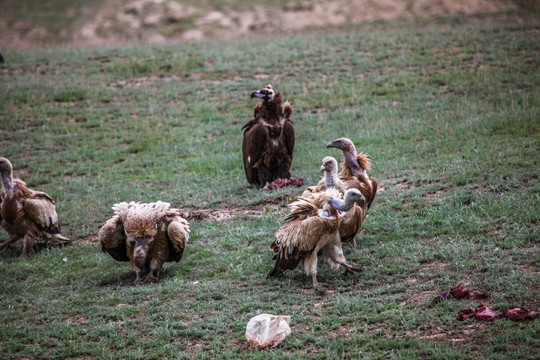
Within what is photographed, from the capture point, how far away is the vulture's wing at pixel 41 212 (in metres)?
10.4

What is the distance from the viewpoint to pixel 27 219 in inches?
411

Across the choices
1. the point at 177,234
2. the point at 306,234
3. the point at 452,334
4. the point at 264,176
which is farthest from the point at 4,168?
the point at 452,334

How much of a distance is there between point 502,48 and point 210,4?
23.5 metres

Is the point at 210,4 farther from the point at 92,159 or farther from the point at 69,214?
the point at 69,214

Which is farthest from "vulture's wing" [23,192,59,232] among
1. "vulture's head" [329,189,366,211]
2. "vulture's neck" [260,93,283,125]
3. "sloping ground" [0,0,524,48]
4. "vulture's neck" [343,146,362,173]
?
"sloping ground" [0,0,524,48]

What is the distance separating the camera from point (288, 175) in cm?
1280

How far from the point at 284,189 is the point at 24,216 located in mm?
Result: 4852

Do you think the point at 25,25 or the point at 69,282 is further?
the point at 25,25

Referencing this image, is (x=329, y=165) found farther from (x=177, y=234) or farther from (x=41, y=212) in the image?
(x=41, y=212)

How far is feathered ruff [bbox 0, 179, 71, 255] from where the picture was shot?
34.2 ft

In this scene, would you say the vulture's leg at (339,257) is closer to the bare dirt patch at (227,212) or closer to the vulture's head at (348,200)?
the vulture's head at (348,200)

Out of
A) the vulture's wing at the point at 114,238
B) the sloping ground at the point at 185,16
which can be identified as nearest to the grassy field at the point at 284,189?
the vulture's wing at the point at 114,238

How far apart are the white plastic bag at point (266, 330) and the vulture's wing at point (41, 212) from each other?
5.29 meters

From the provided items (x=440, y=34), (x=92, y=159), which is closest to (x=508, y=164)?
(x=92, y=159)
